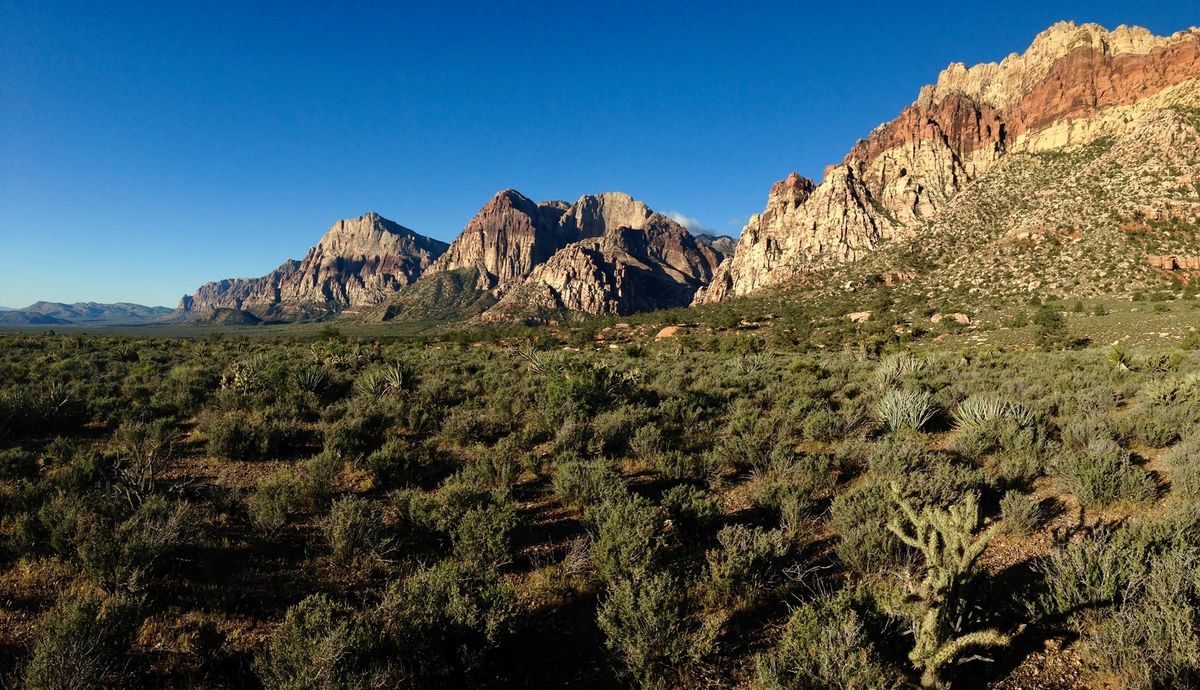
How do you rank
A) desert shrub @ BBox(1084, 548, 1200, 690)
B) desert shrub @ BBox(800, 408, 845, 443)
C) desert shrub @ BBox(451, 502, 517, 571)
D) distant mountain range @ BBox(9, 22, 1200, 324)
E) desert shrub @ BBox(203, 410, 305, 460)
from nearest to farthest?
desert shrub @ BBox(1084, 548, 1200, 690) → desert shrub @ BBox(451, 502, 517, 571) → desert shrub @ BBox(203, 410, 305, 460) → desert shrub @ BBox(800, 408, 845, 443) → distant mountain range @ BBox(9, 22, 1200, 324)

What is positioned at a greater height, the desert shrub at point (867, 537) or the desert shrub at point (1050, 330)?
the desert shrub at point (1050, 330)

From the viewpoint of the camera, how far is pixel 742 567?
192 inches

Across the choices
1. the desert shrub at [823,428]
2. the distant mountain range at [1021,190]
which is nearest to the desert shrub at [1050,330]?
the distant mountain range at [1021,190]

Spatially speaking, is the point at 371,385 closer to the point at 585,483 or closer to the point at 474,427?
the point at 474,427

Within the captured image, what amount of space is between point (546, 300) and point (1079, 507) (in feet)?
505

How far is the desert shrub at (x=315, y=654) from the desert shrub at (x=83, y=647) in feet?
3.37

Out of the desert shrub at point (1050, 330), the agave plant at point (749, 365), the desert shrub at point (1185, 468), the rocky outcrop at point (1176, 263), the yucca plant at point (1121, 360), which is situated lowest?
the desert shrub at point (1185, 468)

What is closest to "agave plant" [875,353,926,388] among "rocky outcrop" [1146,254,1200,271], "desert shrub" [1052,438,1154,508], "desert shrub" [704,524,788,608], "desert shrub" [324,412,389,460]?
"desert shrub" [1052,438,1154,508]

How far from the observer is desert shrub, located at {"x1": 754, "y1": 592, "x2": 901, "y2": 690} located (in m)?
3.30

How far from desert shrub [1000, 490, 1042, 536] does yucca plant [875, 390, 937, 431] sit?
4.04m

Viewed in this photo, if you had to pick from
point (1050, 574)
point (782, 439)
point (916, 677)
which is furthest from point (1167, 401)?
point (916, 677)

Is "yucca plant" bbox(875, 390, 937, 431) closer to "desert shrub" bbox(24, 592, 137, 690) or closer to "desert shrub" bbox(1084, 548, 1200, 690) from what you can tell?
"desert shrub" bbox(1084, 548, 1200, 690)

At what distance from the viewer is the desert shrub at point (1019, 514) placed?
580 centimetres

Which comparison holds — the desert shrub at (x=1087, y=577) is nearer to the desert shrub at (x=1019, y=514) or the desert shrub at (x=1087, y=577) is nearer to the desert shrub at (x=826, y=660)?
the desert shrub at (x=1019, y=514)
